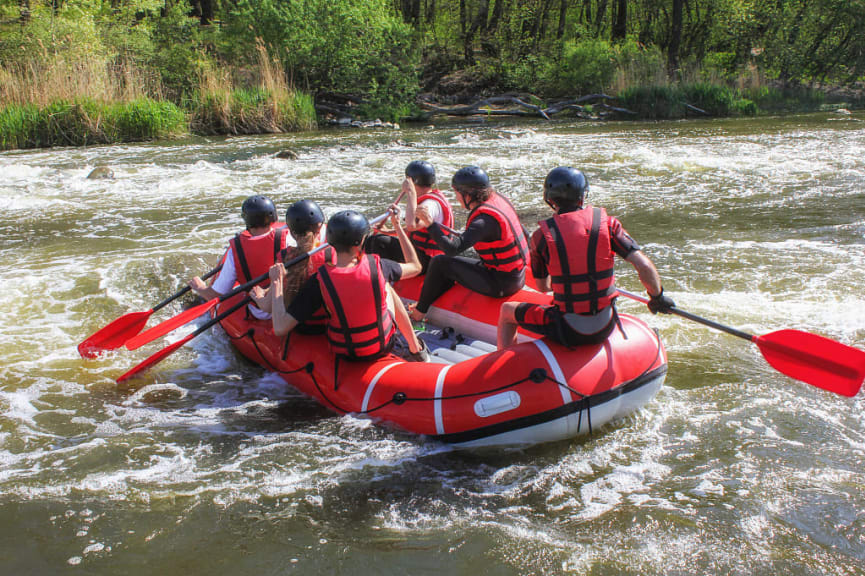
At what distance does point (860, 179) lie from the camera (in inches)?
373

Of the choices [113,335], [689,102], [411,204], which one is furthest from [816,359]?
[689,102]

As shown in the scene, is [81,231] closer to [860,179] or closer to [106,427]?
[106,427]

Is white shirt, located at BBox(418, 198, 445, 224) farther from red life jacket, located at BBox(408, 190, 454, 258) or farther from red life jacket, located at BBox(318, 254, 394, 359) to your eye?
red life jacket, located at BBox(318, 254, 394, 359)

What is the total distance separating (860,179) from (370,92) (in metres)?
11.4

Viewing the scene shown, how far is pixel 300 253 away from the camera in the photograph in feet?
13.5

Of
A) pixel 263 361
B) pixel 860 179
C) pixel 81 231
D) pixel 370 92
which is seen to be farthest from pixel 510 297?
pixel 370 92

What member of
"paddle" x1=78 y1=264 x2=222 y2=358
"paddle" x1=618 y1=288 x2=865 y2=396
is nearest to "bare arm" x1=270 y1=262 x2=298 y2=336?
"paddle" x1=78 y1=264 x2=222 y2=358

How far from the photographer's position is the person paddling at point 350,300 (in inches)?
137

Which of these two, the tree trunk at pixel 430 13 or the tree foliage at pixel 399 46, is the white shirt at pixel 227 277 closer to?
the tree foliage at pixel 399 46

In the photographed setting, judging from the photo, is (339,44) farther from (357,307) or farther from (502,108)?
(357,307)

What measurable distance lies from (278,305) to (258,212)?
803 mm

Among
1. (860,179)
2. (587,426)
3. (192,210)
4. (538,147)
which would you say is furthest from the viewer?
(538,147)

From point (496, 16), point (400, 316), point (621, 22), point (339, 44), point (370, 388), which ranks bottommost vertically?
point (370, 388)

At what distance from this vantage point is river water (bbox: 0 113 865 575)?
267cm
